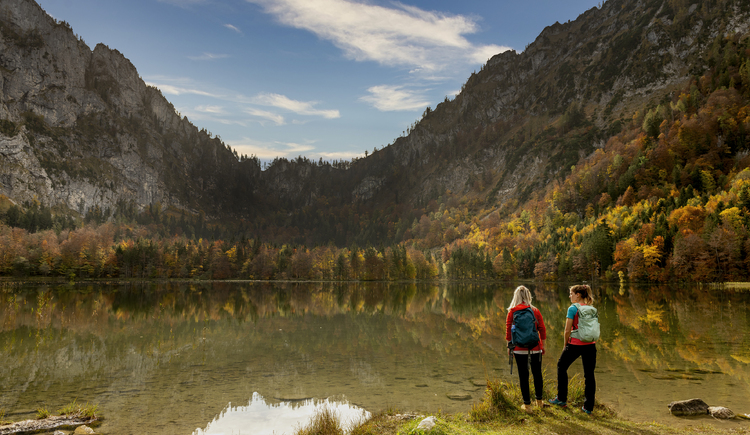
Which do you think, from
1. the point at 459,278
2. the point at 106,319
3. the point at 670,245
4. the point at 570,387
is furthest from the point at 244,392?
the point at 459,278

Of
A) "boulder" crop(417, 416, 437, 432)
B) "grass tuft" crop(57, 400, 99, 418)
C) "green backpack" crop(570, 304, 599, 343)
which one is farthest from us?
"grass tuft" crop(57, 400, 99, 418)

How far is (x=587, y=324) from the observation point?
350 inches

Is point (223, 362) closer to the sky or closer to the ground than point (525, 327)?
closer to the ground

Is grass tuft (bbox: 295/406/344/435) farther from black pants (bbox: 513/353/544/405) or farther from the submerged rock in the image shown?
the submerged rock

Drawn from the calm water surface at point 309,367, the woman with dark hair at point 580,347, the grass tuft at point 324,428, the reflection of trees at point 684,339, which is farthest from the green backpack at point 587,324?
the reflection of trees at point 684,339

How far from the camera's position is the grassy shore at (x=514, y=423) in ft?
26.4

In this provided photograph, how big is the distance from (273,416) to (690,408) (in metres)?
11.1

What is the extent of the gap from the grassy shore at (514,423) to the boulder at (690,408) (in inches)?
29.7

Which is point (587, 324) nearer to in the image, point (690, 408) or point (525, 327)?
point (525, 327)

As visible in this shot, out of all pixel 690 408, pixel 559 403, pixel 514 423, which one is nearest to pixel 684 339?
pixel 690 408

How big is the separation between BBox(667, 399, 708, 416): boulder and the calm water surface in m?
0.29

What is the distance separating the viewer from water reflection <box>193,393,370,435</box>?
10.8 meters

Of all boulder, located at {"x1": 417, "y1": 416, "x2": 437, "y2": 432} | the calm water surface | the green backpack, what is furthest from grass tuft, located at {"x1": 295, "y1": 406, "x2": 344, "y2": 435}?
the green backpack

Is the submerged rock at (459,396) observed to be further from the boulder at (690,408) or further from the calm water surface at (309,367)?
the boulder at (690,408)
